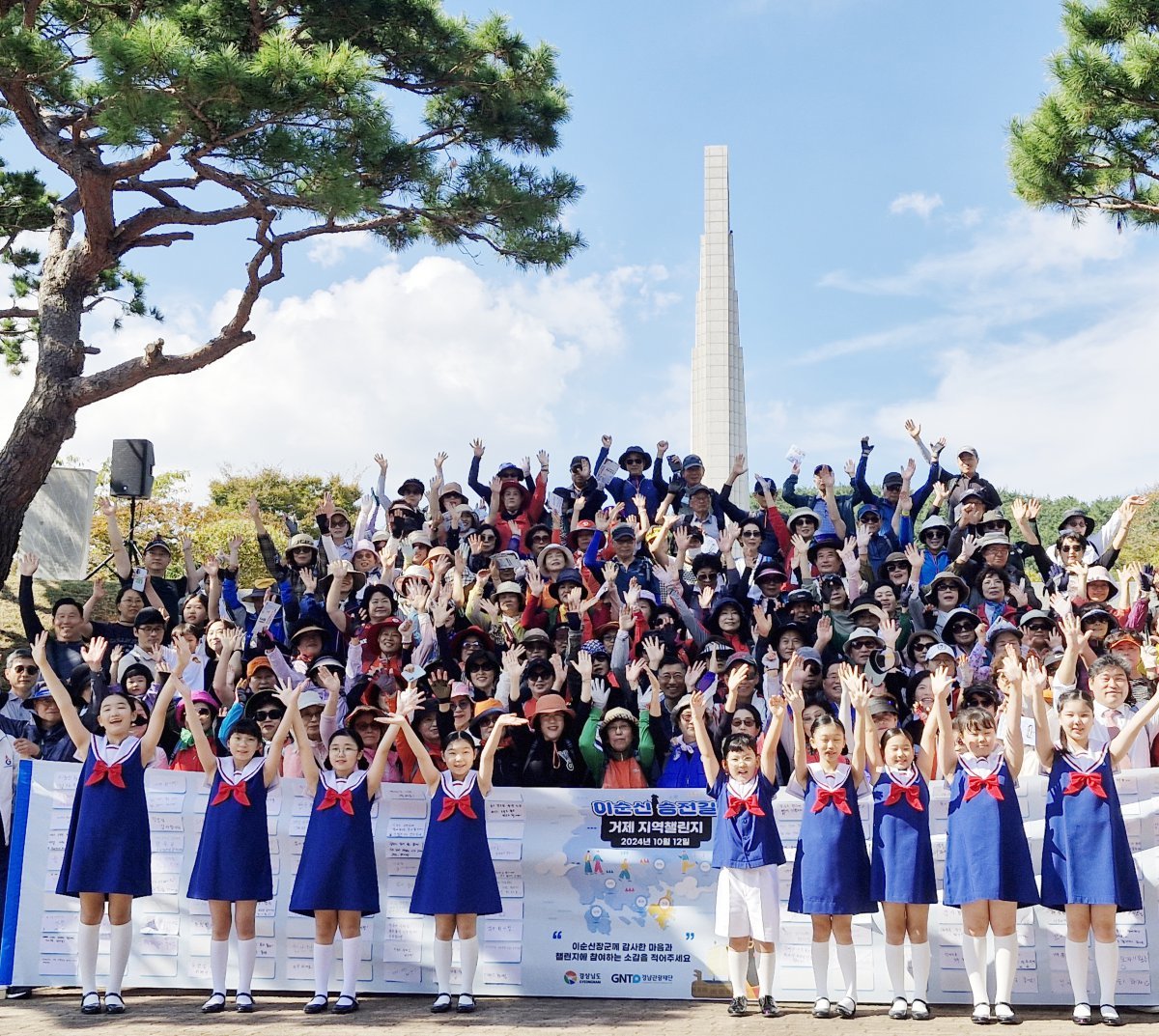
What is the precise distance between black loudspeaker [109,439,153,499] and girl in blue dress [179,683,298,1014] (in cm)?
756

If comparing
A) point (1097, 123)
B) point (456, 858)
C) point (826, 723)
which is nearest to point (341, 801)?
point (456, 858)

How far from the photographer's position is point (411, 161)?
36.3 ft

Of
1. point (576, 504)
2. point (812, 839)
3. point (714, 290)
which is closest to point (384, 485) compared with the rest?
point (576, 504)

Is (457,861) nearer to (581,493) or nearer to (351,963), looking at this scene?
(351,963)

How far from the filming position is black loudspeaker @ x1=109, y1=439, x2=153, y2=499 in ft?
42.3

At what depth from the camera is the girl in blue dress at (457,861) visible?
5.73m

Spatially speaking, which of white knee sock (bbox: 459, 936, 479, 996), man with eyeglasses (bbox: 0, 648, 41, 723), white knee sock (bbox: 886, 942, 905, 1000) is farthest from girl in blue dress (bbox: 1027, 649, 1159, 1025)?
man with eyeglasses (bbox: 0, 648, 41, 723)

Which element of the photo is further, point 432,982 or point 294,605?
point 294,605

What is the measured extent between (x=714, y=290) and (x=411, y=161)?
40.1ft

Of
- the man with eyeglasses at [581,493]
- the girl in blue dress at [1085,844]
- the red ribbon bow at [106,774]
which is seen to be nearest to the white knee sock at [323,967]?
the red ribbon bow at [106,774]

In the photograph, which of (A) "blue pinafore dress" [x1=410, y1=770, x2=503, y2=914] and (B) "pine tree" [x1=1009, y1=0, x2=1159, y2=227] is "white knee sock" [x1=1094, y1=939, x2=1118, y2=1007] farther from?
(B) "pine tree" [x1=1009, y1=0, x2=1159, y2=227]

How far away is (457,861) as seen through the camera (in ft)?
19.0

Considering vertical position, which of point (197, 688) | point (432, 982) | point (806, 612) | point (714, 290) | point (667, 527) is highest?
point (714, 290)

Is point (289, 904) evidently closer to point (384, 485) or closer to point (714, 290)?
point (384, 485)
